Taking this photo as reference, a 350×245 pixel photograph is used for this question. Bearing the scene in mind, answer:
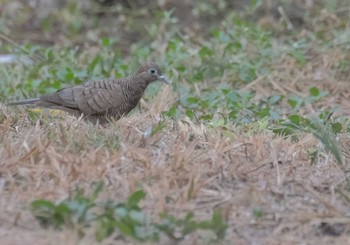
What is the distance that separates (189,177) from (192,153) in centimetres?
37

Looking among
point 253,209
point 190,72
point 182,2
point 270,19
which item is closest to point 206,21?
point 182,2

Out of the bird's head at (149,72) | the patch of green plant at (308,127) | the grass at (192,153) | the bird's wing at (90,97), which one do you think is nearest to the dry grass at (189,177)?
the grass at (192,153)

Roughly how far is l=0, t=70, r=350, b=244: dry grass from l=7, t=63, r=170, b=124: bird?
2.33 ft

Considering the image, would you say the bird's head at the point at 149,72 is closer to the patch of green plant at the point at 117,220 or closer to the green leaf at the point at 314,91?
the green leaf at the point at 314,91

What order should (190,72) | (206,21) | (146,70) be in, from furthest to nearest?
(206,21) → (190,72) → (146,70)

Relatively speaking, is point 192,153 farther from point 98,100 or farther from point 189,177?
point 98,100

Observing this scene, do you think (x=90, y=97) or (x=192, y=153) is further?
(x=90, y=97)

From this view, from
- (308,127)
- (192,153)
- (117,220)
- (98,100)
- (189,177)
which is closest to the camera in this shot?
(117,220)

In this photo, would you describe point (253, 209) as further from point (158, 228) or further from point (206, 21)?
point (206, 21)

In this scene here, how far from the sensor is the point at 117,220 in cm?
404

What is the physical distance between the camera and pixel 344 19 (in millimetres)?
9289

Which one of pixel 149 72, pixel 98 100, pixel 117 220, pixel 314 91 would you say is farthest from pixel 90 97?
pixel 117 220

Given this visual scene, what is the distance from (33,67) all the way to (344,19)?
3.24 meters

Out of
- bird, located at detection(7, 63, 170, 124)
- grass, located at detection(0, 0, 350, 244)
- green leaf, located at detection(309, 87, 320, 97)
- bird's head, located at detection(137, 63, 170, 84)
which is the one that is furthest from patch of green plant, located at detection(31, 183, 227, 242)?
green leaf, located at detection(309, 87, 320, 97)
